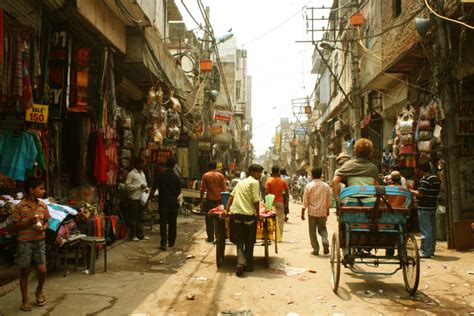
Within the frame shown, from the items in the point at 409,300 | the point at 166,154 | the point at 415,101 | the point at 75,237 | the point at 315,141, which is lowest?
the point at 409,300

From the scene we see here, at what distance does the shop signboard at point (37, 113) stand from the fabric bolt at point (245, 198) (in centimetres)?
340

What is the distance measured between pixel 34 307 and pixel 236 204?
3.58 m

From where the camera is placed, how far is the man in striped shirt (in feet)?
31.3

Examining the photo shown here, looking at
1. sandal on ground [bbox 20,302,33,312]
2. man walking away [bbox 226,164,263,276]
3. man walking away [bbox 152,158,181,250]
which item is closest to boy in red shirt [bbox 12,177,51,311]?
sandal on ground [bbox 20,302,33,312]

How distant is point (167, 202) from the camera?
1042cm

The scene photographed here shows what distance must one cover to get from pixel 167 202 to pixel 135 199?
4.44 ft

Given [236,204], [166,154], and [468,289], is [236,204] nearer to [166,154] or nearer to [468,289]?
[468,289]

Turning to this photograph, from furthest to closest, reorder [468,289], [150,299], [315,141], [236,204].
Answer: [315,141] < [236,204] < [468,289] < [150,299]

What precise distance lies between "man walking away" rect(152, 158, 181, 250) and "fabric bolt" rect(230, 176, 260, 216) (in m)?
2.58

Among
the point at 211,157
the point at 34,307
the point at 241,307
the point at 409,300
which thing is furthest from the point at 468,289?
the point at 211,157

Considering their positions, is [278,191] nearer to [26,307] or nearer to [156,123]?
[156,123]

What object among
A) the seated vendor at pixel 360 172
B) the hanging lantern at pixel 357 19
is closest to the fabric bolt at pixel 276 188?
the seated vendor at pixel 360 172

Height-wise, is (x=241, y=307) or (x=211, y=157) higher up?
(x=211, y=157)

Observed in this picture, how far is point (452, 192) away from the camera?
10.6 m
